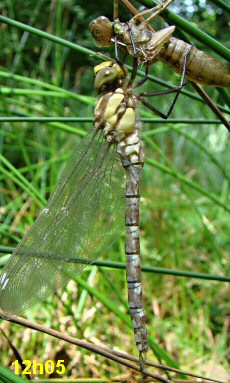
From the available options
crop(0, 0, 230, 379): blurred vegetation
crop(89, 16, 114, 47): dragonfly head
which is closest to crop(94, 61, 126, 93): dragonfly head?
crop(89, 16, 114, 47): dragonfly head

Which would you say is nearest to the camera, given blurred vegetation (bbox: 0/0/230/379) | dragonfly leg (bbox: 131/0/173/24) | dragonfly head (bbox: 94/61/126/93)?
dragonfly leg (bbox: 131/0/173/24)

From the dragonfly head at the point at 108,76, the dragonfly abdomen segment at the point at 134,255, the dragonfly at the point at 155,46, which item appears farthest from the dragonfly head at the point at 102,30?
the dragonfly abdomen segment at the point at 134,255

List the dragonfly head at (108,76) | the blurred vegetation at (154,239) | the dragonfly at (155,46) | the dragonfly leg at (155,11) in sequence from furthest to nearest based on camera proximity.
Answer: the blurred vegetation at (154,239), the dragonfly head at (108,76), the dragonfly at (155,46), the dragonfly leg at (155,11)

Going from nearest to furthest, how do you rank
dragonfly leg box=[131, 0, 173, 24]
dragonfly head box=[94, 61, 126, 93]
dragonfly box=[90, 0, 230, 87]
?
dragonfly leg box=[131, 0, 173, 24]
dragonfly box=[90, 0, 230, 87]
dragonfly head box=[94, 61, 126, 93]

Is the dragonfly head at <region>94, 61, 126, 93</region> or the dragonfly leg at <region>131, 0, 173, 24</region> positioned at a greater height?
the dragonfly head at <region>94, 61, 126, 93</region>

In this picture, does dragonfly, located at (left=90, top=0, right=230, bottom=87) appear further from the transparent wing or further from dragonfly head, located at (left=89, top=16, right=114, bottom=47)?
the transparent wing

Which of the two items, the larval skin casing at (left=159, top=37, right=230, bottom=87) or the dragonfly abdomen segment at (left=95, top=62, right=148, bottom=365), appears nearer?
the larval skin casing at (left=159, top=37, right=230, bottom=87)

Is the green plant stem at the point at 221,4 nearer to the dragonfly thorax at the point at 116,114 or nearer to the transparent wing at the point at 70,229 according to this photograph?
the dragonfly thorax at the point at 116,114

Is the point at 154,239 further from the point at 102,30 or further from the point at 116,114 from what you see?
the point at 102,30
